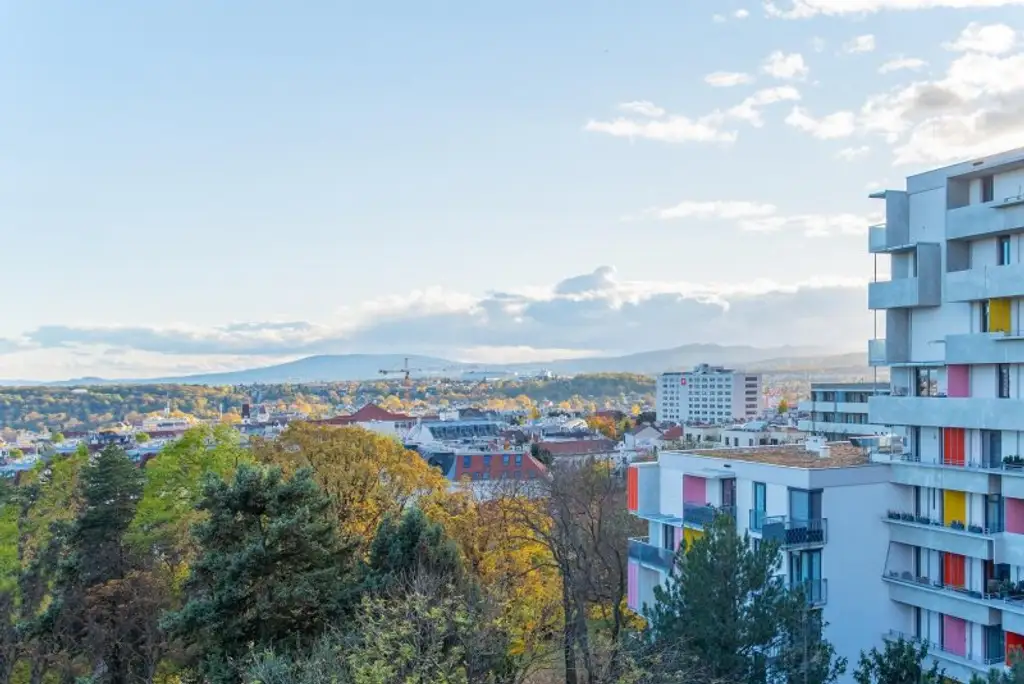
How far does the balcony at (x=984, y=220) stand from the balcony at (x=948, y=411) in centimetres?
383

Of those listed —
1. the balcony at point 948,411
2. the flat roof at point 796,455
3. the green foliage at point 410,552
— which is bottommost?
the green foliage at point 410,552

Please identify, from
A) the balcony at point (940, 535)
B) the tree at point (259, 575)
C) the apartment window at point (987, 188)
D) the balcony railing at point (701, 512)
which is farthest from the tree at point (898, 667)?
the tree at point (259, 575)

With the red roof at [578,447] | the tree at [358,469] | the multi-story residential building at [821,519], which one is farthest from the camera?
the red roof at [578,447]

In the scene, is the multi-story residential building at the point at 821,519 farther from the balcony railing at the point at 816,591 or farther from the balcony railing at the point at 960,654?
the balcony railing at the point at 960,654

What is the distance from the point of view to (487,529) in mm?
26984

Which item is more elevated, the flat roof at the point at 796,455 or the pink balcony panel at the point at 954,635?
the flat roof at the point at 796,455

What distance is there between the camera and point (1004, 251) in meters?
19.9

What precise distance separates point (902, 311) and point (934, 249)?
1927mm

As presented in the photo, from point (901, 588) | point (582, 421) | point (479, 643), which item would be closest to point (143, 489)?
point (479, 643)

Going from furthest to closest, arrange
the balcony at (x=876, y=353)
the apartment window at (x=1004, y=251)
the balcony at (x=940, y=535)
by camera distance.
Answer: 1. the balcony at (x=876, y=353)
2. the apartment window at (x=1004, y=251)
3. the balcony at (x=940, y=535)

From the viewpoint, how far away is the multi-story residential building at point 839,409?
61.8 metres

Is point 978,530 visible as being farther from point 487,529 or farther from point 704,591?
point 487,529

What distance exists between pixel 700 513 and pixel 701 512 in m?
0.05

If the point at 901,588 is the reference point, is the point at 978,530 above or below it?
above
